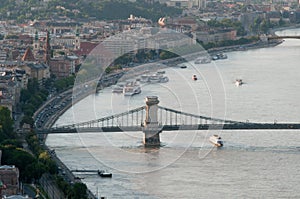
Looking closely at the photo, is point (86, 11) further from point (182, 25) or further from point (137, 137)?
point (137, 137)

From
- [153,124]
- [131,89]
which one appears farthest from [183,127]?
[131,89]

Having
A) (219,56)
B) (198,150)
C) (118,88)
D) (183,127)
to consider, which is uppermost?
(183,127)

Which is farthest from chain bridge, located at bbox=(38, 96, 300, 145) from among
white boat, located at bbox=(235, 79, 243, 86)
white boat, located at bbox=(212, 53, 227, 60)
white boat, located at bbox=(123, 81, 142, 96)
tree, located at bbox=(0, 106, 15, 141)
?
white boat, located at bbox=(212, 53, 227, 60)

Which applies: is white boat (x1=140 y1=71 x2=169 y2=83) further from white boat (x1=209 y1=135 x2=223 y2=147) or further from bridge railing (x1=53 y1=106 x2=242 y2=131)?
white boat (x1=209 y1=135 x2=223 y2=147)

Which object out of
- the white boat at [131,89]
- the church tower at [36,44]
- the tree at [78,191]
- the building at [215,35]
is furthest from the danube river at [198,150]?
the building at [215,35]

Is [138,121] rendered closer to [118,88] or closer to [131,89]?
Answer: [131,89]
